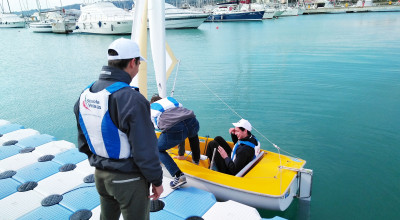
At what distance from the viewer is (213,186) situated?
435 cm

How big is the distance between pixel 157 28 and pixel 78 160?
A: 3.17 metres

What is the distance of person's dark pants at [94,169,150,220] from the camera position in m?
2.06

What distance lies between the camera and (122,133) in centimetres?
200

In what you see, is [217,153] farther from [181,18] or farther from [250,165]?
[181,18]

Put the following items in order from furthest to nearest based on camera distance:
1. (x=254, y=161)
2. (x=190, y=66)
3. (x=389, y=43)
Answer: (x=389, y=43), (x=190, y=66), (x=254, y=161)

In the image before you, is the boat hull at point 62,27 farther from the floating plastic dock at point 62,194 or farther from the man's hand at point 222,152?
the man's hand at point 222,152

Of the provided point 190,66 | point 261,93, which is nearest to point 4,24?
point 190,66

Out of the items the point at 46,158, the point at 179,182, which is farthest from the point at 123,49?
the point at 46,158

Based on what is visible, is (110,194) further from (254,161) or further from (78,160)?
(78,160)

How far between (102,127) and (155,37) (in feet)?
14.2

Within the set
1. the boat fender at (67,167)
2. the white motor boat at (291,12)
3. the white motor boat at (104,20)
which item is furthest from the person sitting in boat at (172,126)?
the white motor boat at (291,12)

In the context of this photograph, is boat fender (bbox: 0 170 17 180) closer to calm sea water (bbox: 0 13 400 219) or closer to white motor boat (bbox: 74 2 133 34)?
calm sea water (bbox: 0 13 400 219)

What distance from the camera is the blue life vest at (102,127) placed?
6.48 feet

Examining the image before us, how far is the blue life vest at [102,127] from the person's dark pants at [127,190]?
0.52 ft
